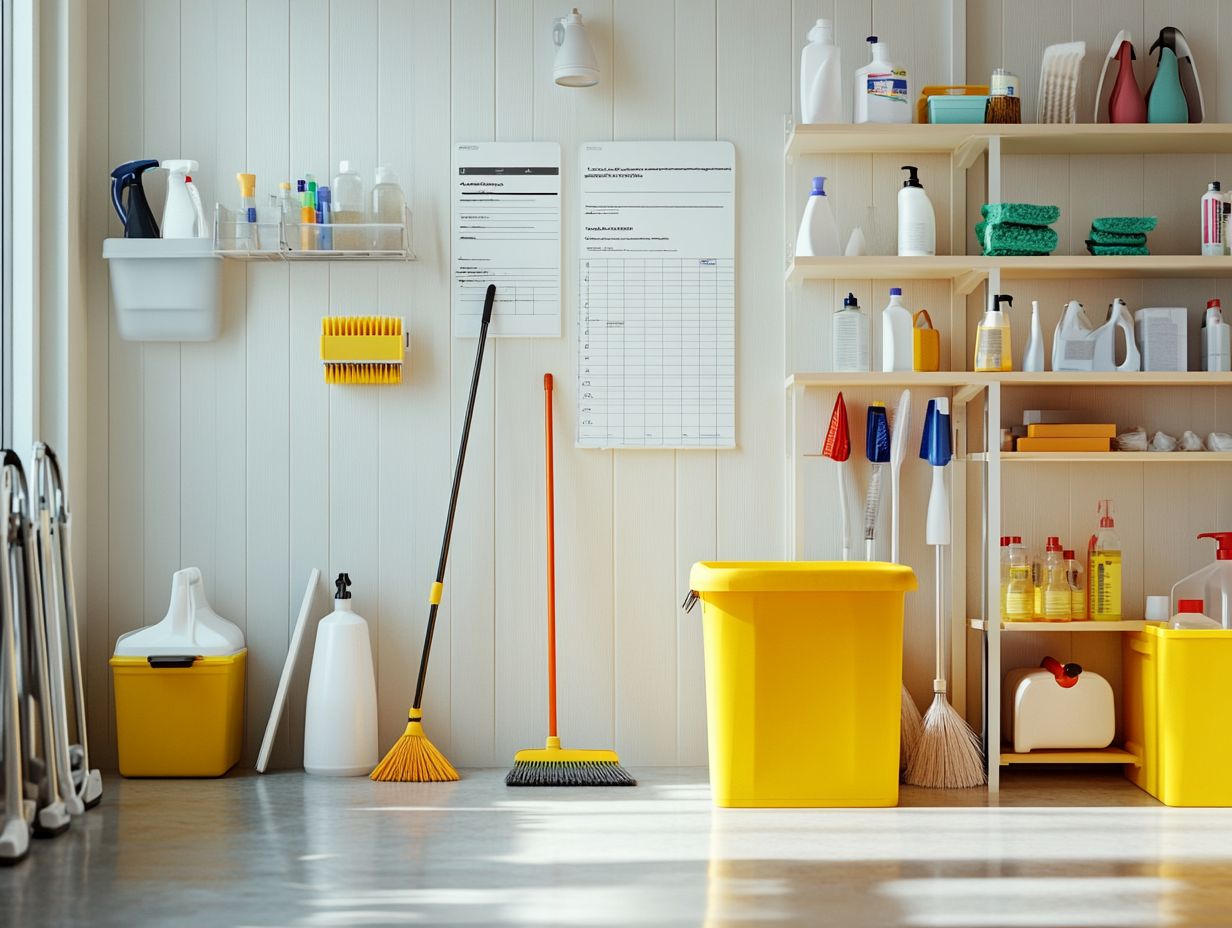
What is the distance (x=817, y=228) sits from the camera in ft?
12.0

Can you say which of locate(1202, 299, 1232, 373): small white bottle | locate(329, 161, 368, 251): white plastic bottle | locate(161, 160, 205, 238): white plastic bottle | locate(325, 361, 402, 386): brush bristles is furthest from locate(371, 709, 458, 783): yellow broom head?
locate(1202, 299, 1232, 373): small white bottle

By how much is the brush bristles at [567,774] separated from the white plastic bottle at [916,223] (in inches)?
66.3

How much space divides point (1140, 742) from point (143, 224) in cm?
326

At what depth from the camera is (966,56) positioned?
378cm

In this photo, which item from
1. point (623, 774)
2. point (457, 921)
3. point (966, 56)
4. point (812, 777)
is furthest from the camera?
point (966, 56)

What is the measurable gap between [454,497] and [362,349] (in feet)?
1.72

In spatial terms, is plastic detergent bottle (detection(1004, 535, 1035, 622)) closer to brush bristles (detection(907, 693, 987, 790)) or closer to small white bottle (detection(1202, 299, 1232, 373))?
brush bristles (detection(907, 693, 987, 790))

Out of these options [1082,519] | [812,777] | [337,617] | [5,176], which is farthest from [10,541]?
[1082,519]

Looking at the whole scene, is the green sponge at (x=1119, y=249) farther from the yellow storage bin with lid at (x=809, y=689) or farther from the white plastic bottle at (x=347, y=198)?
the white plastic bottle at (x=347, y=198)

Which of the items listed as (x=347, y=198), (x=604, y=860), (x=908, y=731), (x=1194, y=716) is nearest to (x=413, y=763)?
(x=604, y=860)

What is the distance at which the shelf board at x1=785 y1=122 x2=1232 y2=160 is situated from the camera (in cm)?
354

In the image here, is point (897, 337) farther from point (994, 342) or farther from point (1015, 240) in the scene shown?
point (1015, 240)

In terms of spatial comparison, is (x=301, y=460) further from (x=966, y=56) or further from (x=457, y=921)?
(x=966, y=56)

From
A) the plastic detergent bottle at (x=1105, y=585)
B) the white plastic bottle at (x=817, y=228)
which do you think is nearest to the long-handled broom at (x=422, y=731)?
the white plastic bottle at (x=817, y=228)
